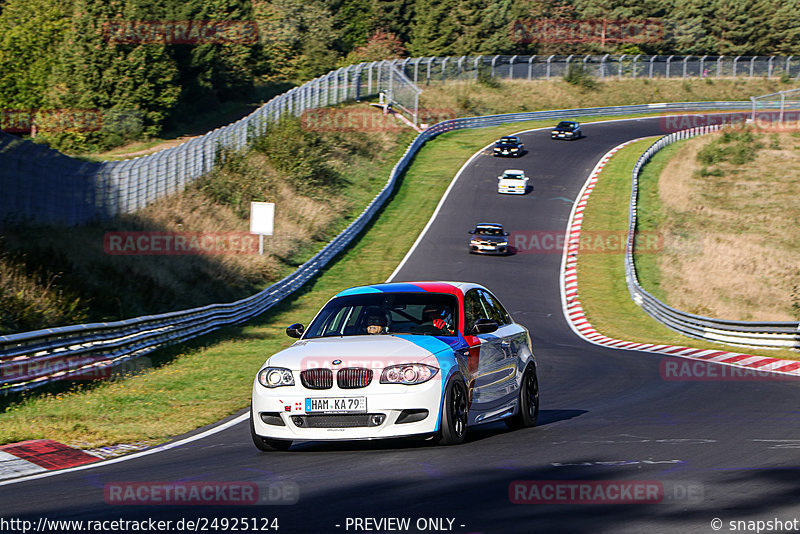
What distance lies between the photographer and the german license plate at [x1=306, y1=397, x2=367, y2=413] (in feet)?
28.6

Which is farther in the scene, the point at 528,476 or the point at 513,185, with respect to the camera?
the point at 513,185

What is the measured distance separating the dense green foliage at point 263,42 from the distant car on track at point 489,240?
41970mm

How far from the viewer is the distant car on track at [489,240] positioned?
41.2 meters

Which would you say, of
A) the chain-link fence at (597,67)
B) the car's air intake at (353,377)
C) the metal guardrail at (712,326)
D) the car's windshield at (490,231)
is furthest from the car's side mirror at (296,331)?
the chain-link fence at (597,67)

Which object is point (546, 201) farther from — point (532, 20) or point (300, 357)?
point (532, 20)

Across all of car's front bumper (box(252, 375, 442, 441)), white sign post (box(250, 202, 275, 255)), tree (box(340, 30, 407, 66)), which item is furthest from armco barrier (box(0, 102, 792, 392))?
tree (box(340, 30, 407, 66))

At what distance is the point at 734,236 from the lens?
46.2m

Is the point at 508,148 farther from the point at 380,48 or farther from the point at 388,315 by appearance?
the point at 388,315

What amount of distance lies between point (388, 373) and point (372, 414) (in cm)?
40

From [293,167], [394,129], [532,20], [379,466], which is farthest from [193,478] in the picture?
[532,20]

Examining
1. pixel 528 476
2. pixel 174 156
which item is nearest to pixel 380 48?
pixel 174 156

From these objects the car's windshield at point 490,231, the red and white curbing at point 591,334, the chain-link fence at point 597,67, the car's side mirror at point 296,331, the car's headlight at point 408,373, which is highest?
the chain-link fence at point 597,67

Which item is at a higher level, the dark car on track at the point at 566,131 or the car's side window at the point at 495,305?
the dark car on track at the point at 566,131

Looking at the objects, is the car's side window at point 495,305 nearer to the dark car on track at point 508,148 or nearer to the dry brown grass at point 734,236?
the dry brown grass at point 734,236
